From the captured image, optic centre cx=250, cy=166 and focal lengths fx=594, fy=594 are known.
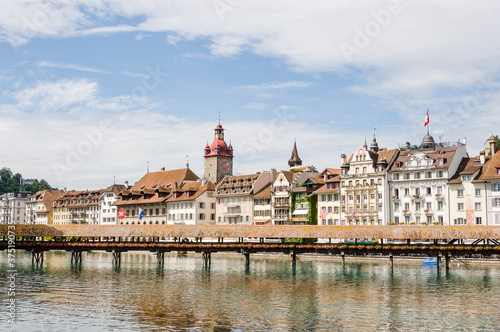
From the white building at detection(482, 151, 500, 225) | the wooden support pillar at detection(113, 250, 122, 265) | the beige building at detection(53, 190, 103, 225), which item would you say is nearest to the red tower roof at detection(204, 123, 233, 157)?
the beige building at detection(53, 190, 103, 225)

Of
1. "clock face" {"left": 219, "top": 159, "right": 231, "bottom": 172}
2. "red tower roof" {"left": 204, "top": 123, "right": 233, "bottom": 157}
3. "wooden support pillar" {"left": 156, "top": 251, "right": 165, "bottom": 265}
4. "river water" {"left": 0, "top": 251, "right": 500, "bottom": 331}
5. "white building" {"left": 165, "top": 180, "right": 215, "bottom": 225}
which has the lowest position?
"river water" {"left": 0, "top": 251, "right": 500, "bottom": 331}

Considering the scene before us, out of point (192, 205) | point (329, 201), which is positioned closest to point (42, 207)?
point (192, 205)

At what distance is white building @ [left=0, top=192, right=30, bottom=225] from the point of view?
17588 cm

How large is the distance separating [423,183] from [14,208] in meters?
132

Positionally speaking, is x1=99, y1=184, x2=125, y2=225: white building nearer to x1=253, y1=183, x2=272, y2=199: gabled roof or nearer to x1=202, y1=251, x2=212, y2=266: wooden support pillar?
x1=253, y1=183, x2=272, y2=199: gabled roof

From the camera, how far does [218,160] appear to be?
403 ft

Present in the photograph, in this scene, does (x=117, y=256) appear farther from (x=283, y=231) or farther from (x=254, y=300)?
(x=254, y=300)

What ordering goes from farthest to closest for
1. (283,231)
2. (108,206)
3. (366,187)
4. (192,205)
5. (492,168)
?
(108,206) < (192,205) < (366,187) < (492,168) < (283,231)

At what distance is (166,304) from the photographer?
36469 mm

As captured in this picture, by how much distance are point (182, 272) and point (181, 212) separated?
54056mm

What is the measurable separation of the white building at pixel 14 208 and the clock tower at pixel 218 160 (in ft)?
255

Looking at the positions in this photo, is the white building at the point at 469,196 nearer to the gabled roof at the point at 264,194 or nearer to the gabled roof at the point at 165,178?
the gabled roof at the point at 264,194

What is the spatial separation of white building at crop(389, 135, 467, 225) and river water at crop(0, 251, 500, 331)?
2400 cm

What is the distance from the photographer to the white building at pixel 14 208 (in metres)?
176
